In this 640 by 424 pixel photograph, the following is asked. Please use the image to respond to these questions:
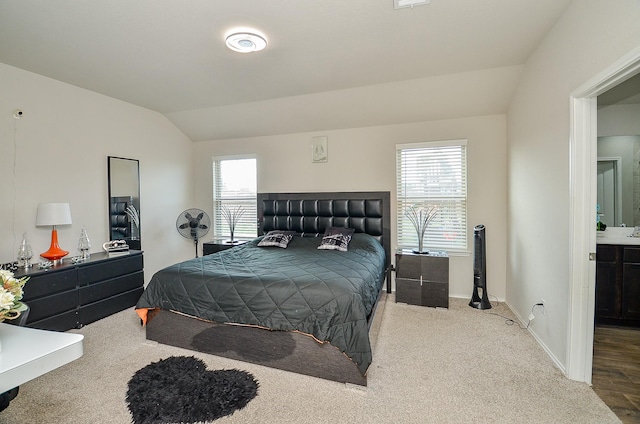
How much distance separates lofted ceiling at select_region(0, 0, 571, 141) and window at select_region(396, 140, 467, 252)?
1.66 ft

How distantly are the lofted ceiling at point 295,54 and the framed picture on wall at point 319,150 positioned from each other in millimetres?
272

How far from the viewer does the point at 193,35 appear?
8.57 feet

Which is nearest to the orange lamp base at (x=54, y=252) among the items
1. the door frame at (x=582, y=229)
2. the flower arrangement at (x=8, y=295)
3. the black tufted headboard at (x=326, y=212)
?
the flower arrangement at (x=8, y=295)

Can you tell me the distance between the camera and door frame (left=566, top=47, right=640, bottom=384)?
2.17 meters

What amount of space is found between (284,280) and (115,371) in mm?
1584

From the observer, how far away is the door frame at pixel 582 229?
2.17 meters

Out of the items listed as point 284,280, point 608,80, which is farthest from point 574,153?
point 284,280

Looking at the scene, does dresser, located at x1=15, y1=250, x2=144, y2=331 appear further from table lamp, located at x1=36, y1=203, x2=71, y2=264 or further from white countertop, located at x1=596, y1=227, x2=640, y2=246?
white countertop, located at x1=596, y1=227, x2=640, y2=246

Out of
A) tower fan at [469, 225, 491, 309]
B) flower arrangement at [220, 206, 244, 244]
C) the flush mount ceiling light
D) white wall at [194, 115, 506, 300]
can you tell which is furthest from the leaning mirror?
tower fan at [469, 225, 491, 309]

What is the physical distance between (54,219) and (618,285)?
6131mm

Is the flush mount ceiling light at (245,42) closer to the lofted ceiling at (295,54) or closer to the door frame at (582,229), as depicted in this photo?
the lofted ceiling at (295,54)

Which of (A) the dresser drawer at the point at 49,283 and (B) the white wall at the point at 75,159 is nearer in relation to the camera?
(A) the dresser drawer at the point at 49,283

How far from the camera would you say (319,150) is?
15.8 ft

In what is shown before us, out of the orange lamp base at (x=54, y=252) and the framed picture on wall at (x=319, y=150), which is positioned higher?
the framed picture on wall at (x=319, y=150)
